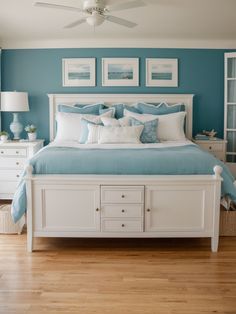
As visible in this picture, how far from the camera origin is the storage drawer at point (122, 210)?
3172 mm

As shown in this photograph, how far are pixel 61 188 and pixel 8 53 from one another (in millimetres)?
2981

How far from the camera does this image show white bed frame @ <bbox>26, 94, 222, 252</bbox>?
3146 mm

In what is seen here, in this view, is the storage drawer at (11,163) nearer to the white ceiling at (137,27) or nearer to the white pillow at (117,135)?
the white pillow at (117,135)

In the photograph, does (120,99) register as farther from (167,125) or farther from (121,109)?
(167,125)

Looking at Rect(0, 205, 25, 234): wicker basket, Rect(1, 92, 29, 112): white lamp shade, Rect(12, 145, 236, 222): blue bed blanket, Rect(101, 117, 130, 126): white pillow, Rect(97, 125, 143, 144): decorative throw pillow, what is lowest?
Rect(0, 205, 25, 234): wicker basket

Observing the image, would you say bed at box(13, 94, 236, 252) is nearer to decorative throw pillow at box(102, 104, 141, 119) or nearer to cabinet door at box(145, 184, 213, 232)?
cabinet door at box(145, 184, 213, 232)

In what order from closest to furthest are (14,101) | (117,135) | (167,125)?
(117,135)
(167,125)
(14,101)

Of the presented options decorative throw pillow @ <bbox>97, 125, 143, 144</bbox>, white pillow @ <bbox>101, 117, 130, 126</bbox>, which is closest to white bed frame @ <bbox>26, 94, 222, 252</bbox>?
decorative throw pillow @ <bbox>97, 125, 143, 144</bbox>

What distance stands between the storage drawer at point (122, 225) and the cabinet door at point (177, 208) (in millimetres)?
78

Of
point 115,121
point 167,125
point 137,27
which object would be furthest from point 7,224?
point 137,27

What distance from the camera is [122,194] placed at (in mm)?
3158

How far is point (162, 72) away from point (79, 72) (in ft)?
4.01

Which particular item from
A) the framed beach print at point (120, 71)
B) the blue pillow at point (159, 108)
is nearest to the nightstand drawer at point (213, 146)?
the blue pillow at point (159, 108)

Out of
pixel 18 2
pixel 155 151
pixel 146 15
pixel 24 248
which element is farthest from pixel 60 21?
pixel 24 248
